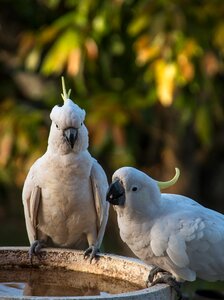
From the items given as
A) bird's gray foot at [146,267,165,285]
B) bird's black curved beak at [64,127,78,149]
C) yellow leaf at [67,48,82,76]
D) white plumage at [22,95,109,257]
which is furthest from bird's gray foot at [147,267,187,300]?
yellow leaf at [67,48,82,76]

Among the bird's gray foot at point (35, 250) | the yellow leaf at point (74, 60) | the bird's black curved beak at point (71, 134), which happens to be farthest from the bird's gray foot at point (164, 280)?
the yellow leaf at point (74, 60)

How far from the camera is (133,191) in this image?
293 cm

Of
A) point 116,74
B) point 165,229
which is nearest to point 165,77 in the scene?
point 116,74

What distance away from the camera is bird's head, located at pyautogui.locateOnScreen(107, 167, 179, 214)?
9.41 feet

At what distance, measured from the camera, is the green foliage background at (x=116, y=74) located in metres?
5.34

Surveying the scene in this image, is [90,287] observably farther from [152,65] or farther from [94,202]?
[152,65]

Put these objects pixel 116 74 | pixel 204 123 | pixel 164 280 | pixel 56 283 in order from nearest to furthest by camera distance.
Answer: pixel 164 280 → pixel 56 283 → pixel 204 123 → pixel 116 74

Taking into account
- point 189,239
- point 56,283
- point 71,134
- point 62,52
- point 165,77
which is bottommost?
point 56,283

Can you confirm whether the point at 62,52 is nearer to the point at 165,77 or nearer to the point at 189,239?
the point at 165,77

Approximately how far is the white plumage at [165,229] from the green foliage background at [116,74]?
7.60 ft

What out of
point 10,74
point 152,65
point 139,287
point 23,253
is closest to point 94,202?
point 23,253

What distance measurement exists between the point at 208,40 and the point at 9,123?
1587 millimetres

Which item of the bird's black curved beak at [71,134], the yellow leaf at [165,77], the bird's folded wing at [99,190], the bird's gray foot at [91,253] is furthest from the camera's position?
the yellow leaf at [165,77]

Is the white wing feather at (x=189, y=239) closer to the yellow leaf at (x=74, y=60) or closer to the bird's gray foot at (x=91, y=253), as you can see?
the bird's gray foot at (x=91, y=253)
